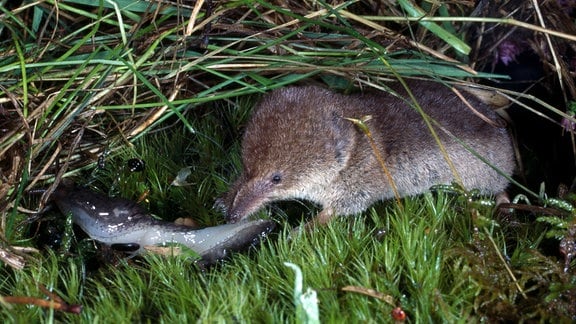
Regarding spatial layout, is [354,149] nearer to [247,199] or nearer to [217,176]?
[247,199]

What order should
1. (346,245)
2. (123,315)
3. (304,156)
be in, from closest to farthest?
(123,315)
(346,245)
(304,156)

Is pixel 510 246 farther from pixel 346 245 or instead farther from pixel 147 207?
pixel 147 207

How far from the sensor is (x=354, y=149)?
2.90 metres

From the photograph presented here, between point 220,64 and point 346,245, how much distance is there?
3.04 ft

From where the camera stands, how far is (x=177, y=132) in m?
3.34

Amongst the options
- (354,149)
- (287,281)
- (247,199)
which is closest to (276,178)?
(247,199)

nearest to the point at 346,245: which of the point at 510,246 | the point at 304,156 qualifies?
the point at 304,156

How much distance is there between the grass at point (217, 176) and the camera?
228 cm

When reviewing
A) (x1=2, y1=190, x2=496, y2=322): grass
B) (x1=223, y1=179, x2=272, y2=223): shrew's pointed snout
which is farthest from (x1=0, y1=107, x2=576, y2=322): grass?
(x1=223, y1=179, x2=272, y2=223): shrew's pointed snout

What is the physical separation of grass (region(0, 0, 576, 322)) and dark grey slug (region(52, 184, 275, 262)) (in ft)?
0.25

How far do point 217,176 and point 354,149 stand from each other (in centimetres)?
62

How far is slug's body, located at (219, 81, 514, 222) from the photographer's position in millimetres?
2742

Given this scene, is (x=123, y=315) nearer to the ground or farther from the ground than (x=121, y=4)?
nearer to the ground

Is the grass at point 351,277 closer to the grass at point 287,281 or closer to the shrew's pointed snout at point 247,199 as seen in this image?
the grass at point 287,281
